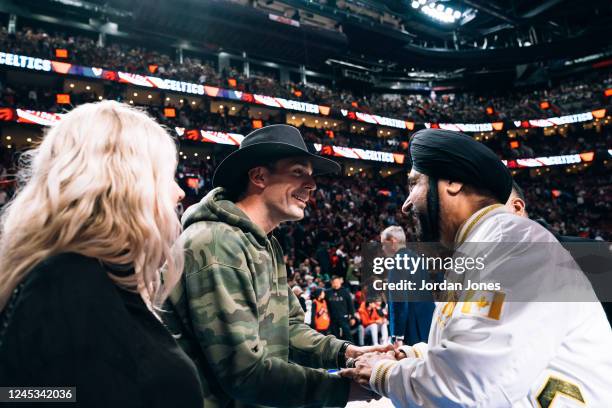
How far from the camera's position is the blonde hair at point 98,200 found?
3.37 ft

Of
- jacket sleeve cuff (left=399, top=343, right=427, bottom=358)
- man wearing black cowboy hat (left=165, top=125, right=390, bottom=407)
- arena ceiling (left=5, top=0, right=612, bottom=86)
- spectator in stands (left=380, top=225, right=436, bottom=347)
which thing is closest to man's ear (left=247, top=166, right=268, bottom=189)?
man wearing black cowboy hat (left=165, top=125, right=390, bottom=407)

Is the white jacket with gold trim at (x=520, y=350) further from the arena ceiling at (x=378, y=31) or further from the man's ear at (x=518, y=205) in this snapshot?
the arena ceiling at (x=378, y=31)

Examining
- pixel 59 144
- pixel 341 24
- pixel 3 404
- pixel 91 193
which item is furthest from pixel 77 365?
pixel 341 24

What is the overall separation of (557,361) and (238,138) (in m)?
26.0

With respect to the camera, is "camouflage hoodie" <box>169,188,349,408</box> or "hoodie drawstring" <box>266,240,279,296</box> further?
"hoodie drawstring" <box>266,240,279,296</box>

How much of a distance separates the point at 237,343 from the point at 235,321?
0.09 metres

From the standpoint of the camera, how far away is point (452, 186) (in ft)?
6.68

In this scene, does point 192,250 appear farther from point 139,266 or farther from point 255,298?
point 139,266

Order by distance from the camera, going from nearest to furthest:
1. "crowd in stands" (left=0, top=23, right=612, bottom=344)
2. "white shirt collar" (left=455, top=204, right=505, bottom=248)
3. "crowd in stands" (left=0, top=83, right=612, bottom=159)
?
"white shirt collar" (left=455, top=204, right=505, bottom=248) < "crowd in stands" (left=0, top=23, right=612, bottom=344) < "crowd in stands" (left=0, top=83, right=612, bottom=159)

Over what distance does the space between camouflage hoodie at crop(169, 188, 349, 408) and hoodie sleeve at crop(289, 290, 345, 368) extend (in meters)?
0.35

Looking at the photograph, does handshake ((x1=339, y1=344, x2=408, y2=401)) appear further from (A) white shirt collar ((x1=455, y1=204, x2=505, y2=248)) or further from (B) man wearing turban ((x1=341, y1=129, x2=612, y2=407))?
(A) white shirt collar ((x1=455, y1=204, x2=505, y2=248))

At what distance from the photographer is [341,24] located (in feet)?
128

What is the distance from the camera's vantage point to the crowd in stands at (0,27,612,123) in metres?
25.1

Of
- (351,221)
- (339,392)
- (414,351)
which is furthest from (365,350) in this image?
(351,221)
